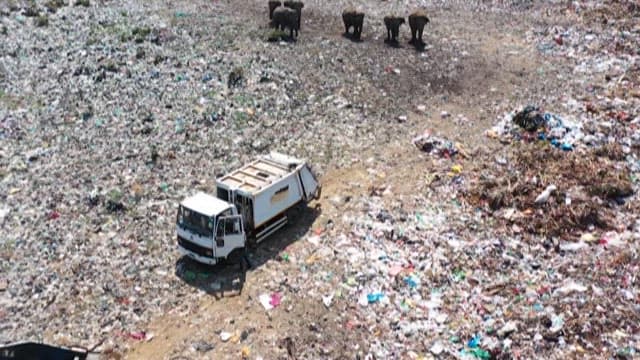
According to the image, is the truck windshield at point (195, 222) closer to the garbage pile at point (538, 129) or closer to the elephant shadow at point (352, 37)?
the garbage pile at point (538, 129)

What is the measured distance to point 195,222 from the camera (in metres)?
10.2

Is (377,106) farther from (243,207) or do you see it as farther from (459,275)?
(459,275)

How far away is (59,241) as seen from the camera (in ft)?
36.6

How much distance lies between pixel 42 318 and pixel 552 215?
8517 mm

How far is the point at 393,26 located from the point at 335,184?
8.39 meters

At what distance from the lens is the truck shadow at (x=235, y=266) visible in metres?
10.1

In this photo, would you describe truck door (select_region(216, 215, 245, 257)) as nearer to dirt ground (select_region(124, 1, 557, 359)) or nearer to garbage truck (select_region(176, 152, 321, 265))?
garbage truck (select_region(176, 152, 321, 265))

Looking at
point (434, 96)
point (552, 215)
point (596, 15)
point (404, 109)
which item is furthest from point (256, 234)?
point (596, 15)

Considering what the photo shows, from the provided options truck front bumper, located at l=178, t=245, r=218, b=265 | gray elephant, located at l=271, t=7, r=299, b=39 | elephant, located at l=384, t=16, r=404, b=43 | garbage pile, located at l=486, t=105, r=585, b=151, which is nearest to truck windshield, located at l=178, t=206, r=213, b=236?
truck front bumper, located at l=178, t=245, r=218, b=265

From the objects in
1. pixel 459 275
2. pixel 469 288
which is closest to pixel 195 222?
pixel 459 275

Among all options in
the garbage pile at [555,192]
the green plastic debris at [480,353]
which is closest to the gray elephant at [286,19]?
the garbage pile at [555,192]

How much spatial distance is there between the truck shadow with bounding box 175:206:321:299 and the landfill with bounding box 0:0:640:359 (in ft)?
0.15

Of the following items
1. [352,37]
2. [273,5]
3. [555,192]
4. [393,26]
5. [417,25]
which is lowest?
[273,5]

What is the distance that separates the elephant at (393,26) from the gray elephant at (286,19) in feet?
9.18
